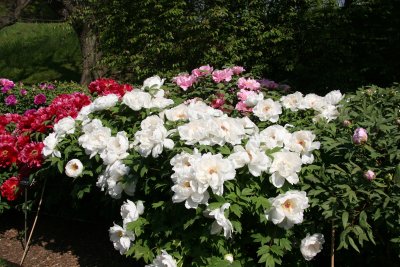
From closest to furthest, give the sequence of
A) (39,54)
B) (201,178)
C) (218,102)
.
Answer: (201,178)
(218,102)
(39,54)

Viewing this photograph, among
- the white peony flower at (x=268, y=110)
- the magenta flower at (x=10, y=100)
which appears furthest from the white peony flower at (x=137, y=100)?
the magenta flower at (x=10, y=100)

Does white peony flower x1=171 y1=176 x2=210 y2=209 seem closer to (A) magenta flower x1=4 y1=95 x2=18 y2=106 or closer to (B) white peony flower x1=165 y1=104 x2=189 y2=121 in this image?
(B) white peony flower x1=165 y1=104 x2=189 y2=121

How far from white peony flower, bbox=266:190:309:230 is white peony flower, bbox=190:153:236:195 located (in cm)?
28

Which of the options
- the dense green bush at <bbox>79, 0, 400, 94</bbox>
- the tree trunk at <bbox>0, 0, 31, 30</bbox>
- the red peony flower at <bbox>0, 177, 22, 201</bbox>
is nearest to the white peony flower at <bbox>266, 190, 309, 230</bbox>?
the red peony flower at <bbox>0, 177, 22, 201</bbox>

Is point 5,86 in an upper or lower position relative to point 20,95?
upper

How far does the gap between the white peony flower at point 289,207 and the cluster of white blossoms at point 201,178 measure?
278mm

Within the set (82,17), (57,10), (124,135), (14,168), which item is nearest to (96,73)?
(82,17)

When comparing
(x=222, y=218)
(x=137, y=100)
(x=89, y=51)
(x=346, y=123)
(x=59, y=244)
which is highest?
(x=346, y=123)

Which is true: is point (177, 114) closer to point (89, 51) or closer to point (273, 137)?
point (273, 137)

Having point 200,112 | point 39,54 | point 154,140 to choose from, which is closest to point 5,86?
point 200,112

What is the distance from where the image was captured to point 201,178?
2117 millimetres

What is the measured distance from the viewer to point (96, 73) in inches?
358

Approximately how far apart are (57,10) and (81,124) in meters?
8.16

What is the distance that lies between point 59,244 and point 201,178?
2.17m
